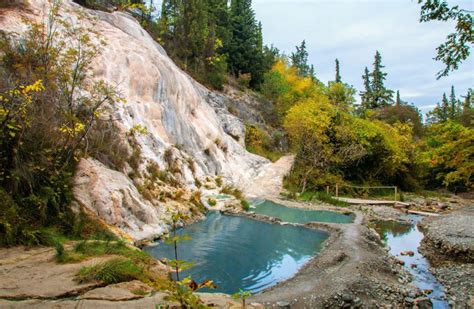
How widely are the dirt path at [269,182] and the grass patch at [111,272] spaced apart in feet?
51.8

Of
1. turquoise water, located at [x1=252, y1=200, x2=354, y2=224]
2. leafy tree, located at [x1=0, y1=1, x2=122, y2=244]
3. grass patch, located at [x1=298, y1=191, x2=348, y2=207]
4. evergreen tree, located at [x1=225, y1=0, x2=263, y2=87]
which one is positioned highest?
evergreen tree, located at [x1=225, y1=0, x2=263, y2=87]

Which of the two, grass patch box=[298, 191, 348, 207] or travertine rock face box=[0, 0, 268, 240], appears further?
grass patch box=[298, 191, 348, 207]

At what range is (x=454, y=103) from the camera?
58562 millimetres

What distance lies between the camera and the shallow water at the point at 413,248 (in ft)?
29.1

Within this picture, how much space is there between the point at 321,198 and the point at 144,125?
37.9 ft

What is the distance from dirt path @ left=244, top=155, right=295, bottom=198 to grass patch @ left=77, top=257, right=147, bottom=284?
51.8 ft

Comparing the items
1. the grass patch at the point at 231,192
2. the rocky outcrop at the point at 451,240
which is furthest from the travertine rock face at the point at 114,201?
the rocky outcrop at the point at 451,240

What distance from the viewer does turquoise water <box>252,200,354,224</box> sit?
1597cm

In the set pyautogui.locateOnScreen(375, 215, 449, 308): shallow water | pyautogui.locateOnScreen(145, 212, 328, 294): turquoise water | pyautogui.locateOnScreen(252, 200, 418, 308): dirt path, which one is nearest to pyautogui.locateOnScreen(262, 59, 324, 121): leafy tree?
pyautogui.locateOnScreen(375, 215, 449, 308): shallow water

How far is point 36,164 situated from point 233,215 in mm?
10024

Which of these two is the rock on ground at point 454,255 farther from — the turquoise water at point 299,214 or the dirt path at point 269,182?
the dirt path at point 269,182

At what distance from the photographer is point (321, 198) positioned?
2155 cm

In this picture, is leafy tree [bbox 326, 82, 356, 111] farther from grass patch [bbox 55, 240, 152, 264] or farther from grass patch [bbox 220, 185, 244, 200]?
grass patch [bbox 55, 240, 152, 264]

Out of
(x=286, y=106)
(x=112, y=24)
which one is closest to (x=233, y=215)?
(x=112, y=24)
